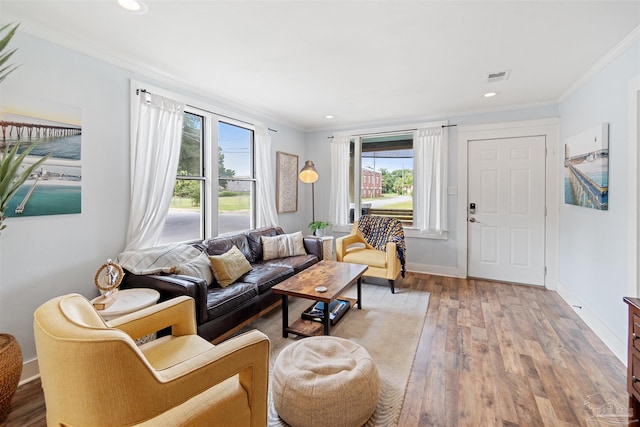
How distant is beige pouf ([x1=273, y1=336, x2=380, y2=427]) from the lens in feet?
4.78

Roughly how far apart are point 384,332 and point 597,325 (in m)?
1.92

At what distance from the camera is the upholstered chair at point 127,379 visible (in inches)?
36.6

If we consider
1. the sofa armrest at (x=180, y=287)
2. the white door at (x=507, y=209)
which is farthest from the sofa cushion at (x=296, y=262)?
the white door at (x=507, y=209)

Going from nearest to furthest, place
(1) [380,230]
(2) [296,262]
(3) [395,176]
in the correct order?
(2) [296,262], (1) [380,230], (3) [395,176]

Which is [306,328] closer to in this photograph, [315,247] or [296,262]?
[296,262]

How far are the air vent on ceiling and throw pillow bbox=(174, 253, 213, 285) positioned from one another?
11.0 ft

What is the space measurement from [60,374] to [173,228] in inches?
94.5

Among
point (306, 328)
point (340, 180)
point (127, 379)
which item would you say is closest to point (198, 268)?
point (306, 328)

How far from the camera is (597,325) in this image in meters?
2.61

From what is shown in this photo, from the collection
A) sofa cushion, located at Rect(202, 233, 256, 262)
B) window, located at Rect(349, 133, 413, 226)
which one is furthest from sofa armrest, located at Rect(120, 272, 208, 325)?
window, located at Rect(349, 133, 413, 226)

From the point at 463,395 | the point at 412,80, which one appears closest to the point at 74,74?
the point at 412,80

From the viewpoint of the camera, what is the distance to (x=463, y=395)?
1.83 metres

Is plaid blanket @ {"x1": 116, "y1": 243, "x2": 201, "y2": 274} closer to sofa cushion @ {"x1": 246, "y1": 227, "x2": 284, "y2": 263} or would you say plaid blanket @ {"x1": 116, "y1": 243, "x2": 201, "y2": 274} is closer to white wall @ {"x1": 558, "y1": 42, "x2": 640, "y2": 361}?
sofa cushion @ {"x1": 246, "y1": 227, "x2": 284, "y2": 263}

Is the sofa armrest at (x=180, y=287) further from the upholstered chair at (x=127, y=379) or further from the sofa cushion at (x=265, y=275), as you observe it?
the upholstered chair at (x=127, y=379)
